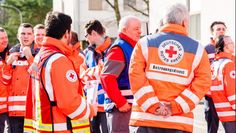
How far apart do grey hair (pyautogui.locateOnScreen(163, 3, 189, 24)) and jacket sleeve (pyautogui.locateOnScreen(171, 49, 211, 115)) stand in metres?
0.33

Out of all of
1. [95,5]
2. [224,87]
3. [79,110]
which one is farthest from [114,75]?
[95,5]

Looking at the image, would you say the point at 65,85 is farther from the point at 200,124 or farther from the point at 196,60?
the point at 200,124

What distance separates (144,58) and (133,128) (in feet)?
2.05

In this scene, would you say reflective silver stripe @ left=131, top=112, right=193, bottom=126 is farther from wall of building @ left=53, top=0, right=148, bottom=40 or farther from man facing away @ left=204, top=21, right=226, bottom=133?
→ wall of building @ left=53, top=0, right=148, bottom=40

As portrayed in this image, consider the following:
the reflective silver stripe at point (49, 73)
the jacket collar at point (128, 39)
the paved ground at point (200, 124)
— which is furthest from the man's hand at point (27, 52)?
the paved ground at point (200, 124)

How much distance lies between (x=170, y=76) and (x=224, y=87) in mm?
2403

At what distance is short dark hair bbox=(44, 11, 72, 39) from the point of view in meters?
4.62

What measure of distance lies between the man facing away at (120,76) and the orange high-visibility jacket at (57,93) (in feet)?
3.15

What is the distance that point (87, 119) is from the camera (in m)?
4.83

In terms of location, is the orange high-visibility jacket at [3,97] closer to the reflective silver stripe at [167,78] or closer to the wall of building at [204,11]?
the reflective silver stripe at [167,78]

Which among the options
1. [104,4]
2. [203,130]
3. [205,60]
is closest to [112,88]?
[205,60]

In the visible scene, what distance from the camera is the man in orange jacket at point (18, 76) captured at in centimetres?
695

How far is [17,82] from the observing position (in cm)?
701

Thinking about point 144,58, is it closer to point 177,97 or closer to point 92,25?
point 177,97
